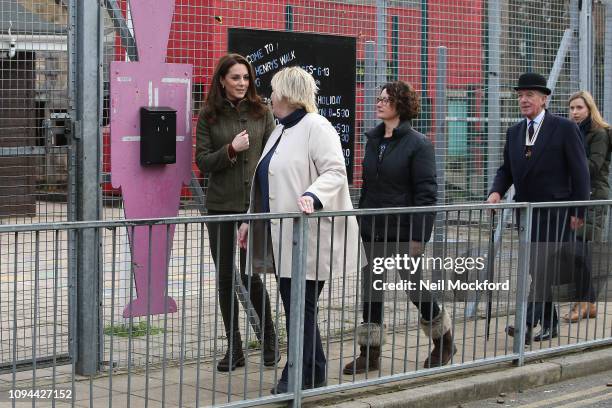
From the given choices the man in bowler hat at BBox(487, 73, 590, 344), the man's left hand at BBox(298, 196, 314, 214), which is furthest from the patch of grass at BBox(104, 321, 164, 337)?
the man in bowler hat at BBox(487, 73, 590, 344)

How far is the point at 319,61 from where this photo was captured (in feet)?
27.8

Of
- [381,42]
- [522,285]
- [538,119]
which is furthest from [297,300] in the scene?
[381,42]

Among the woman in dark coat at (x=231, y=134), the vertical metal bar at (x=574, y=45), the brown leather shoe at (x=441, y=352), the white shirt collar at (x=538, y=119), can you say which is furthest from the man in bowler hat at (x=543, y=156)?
the vertical metal bar at (x=574, y=45)

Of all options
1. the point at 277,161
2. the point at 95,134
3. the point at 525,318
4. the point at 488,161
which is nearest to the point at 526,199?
the point at 525,318

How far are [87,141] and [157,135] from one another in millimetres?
457

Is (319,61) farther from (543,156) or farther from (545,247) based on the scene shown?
(545,247)

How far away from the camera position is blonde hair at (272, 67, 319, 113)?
21.2 ft

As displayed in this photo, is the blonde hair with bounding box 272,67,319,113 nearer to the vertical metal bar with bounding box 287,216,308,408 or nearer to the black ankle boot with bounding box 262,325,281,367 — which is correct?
the vertical metal bar with bounding box 287,216,308,408

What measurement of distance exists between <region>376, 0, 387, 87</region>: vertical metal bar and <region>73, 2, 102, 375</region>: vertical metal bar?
2.84m

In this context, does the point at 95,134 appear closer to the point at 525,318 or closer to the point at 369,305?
the point at 369,305

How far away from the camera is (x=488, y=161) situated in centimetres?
1034

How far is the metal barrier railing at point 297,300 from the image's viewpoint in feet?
19.3

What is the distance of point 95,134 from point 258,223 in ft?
4.81

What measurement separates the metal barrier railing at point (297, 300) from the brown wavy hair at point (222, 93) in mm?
1080
